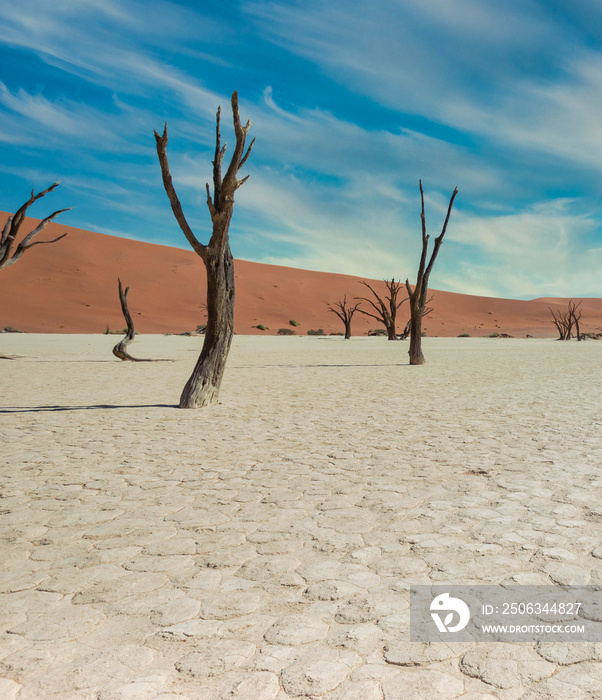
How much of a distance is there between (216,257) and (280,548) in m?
6.16

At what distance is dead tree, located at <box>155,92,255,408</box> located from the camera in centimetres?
865

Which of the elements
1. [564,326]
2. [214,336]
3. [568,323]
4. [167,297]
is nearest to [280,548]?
[214,336]

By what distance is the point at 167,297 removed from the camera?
6962 centimetres

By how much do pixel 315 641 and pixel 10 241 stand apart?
15.1 m

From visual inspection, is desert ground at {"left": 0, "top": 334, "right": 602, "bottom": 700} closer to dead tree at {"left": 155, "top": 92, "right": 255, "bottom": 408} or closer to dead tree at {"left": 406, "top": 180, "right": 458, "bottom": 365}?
dead tree at {"left": 155, "top": 92, "right": 255, "bottom": 408}

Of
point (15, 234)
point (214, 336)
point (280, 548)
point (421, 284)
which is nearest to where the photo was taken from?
point (280, 548)

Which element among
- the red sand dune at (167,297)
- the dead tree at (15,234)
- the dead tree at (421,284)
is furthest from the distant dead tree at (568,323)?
the dead tree at (15,234)

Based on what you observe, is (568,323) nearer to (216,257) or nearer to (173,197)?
(216,257)

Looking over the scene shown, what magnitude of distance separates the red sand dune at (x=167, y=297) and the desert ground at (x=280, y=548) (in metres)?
48.2

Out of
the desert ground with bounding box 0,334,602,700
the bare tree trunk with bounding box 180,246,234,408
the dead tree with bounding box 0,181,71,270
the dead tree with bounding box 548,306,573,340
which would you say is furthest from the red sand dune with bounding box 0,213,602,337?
the desert ground with bounding box 0,334,602,700

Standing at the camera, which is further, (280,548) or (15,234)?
(15,234)

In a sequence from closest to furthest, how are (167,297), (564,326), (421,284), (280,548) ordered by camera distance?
1. (280,548)
2. (421,284)
3. (564,326)
4. (167,297)

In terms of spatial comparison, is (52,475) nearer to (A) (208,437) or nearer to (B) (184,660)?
(A) (208,437)

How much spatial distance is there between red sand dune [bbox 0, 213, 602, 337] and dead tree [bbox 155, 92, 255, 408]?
44.8 m
